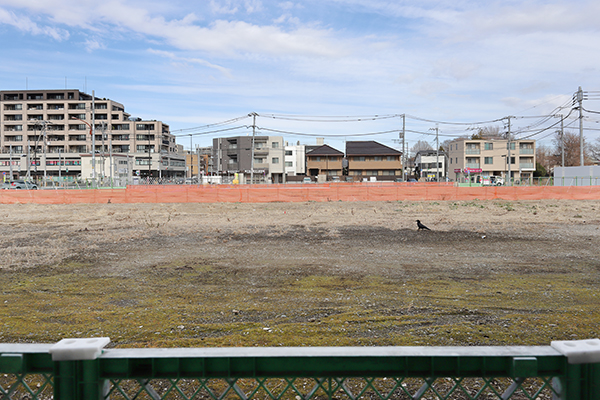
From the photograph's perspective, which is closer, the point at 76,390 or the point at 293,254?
the point at 76,390

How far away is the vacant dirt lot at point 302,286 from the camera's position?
5.64m

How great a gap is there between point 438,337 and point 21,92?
377ft

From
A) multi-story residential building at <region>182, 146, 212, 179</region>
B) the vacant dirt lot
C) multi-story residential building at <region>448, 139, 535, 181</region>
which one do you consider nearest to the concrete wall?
multi-story residential building at <region>448, 139, 535, 181</region>

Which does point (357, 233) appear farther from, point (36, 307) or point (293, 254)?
point (36, 307)

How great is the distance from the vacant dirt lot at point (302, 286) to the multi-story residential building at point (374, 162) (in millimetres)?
72344

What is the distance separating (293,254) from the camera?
11.7 m

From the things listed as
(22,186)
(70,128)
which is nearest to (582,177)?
(22,186)

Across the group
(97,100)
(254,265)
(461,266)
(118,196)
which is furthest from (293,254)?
(97,100)

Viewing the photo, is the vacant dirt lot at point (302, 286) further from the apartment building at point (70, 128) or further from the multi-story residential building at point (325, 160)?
the apartment building at point (70, 128)

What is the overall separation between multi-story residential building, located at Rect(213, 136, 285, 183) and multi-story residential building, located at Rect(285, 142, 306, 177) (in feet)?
12.5

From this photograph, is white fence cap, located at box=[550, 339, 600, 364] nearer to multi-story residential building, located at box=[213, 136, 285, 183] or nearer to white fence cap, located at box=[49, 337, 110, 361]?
white fence cap, located at box=[49, 337, 110, 361]

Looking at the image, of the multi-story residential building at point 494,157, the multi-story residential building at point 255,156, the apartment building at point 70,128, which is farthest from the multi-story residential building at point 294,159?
the multi-story residential building at point 494,157

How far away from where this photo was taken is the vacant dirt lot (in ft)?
18.5

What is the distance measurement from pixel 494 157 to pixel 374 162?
22.9 meters
